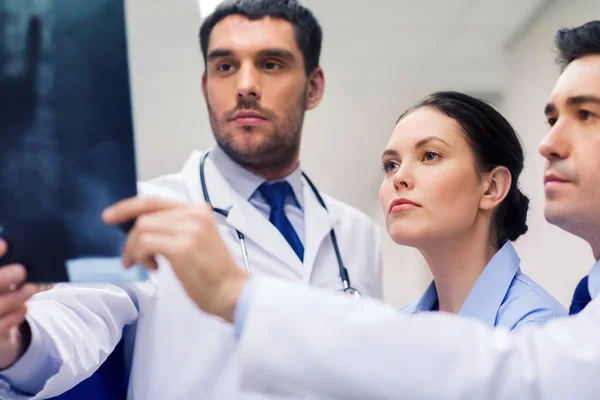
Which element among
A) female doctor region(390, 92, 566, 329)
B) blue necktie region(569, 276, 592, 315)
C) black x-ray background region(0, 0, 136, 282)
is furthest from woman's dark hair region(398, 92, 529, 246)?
black x-ray background region(0, 0, 136, 282)

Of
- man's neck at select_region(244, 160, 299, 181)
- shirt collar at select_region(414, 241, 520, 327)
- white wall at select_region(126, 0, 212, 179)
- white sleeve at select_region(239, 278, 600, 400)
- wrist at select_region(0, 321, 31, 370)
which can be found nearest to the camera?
white sleeve at select_region(239, 278, 600, 400)

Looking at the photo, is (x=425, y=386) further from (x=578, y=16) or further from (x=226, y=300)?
(x=578, y=16)

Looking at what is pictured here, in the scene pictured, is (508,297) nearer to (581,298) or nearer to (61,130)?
(581,298)

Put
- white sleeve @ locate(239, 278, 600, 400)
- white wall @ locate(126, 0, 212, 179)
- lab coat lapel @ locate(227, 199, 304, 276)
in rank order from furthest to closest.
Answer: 1. white wall @ locate(126, 0, 212, 179)
2. lab coat lapel @ locate(227, 199, 304, 276)
3. white sleeve @ locate(239, 278, 600, 400)

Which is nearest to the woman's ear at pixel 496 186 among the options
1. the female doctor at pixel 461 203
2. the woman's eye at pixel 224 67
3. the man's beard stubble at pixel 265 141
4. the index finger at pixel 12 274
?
the female doctor at pixel 461 203

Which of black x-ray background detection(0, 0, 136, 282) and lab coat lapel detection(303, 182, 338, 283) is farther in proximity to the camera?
lab coat lapel detection(303, 182, 338, 283)

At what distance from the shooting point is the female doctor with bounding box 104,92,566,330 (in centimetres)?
85

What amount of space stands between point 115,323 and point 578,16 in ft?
4.19

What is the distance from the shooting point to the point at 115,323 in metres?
0.95

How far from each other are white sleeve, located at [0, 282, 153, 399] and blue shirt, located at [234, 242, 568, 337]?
0.56 metres

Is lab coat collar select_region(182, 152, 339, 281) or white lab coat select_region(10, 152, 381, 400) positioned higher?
lab coat collar select_region(182, 152, 339, 281)

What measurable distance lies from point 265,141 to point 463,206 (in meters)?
0.41

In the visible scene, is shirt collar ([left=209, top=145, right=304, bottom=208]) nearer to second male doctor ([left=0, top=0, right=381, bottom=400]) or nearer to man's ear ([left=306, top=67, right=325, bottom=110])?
second male doctor ([left=0, top=0, right=381, bottom=400])

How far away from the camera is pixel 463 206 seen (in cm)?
91
